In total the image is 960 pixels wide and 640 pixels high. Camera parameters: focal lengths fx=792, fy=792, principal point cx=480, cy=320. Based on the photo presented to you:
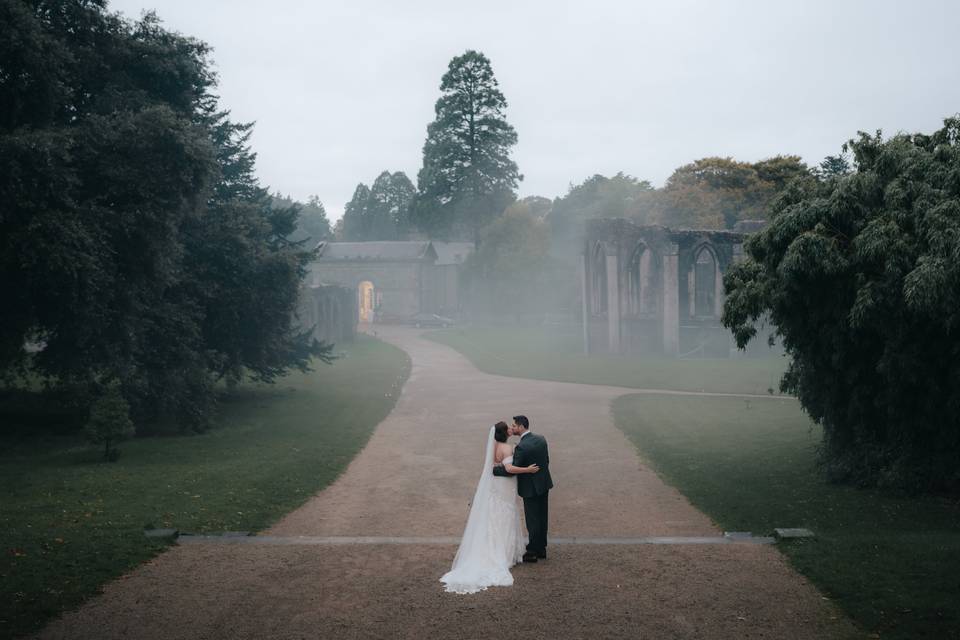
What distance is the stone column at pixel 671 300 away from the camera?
143 feet

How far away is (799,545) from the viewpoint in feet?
33.4

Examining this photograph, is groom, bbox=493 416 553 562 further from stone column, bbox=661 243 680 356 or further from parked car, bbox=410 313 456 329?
parked car, bbox=410 313 456 329

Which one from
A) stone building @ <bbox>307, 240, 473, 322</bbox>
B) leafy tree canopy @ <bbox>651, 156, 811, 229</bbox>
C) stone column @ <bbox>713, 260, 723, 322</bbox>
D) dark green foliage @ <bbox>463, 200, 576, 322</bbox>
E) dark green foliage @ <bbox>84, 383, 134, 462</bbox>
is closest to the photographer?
dark green foliage @ <bbox>84, 383, 134, 462</bbox>

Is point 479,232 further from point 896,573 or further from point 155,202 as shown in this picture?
point 896,573

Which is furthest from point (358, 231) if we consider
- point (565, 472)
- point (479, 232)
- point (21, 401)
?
point (565, 472)

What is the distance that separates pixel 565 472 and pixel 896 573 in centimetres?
774

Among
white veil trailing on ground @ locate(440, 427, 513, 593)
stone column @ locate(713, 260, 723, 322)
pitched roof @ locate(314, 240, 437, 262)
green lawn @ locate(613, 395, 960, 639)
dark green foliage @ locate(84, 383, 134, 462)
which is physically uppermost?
pitched roof @ locate(314, 240, 437, 262)

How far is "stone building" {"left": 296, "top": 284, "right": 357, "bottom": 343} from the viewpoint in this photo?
49.0m

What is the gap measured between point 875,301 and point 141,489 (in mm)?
12694

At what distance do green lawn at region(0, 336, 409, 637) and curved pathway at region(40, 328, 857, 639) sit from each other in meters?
0.50

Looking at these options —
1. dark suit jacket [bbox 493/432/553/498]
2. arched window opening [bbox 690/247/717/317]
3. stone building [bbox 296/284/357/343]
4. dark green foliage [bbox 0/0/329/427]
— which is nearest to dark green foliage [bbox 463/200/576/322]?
stone building [bbox 296/284/357/343]

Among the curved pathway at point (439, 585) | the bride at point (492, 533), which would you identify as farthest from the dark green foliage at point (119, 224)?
the bride at point (492, 533)

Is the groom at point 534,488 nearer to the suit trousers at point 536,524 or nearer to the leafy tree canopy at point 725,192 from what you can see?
the suit trousers at point 536,524

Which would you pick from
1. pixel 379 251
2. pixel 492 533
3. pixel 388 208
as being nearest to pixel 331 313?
pixel 379 251
